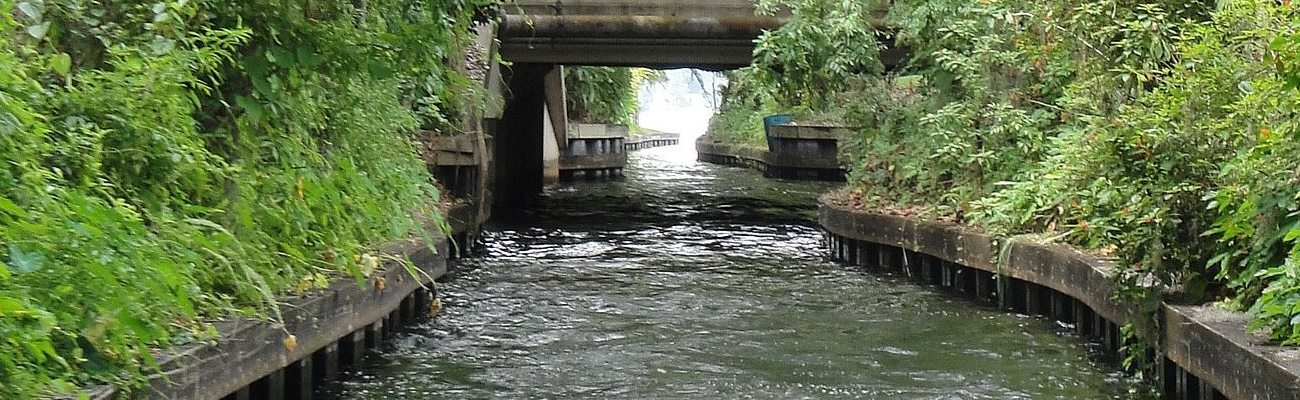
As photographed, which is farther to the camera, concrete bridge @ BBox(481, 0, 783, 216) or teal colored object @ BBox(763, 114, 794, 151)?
teal colored object @ BBox(763, 114, 794, 151)

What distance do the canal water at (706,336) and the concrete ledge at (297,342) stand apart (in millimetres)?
261

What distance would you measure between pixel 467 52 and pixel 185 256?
1051cm

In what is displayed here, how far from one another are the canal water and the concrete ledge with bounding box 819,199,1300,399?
0.83 feet

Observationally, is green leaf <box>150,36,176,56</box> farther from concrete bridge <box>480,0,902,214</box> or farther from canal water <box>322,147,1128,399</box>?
concrete bridge <box>480,0,902,214</box>

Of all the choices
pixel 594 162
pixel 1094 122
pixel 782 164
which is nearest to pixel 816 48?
pixel 1094 122

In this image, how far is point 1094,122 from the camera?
953 centimetres

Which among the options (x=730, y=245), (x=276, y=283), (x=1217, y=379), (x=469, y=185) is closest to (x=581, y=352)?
(x=276, y=283)

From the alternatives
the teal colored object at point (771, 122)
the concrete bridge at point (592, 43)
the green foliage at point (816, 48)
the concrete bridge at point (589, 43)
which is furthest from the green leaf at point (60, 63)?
the teal colored object at point (771, 122)

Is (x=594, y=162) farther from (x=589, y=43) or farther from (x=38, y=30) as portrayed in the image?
(x=38, y=30)

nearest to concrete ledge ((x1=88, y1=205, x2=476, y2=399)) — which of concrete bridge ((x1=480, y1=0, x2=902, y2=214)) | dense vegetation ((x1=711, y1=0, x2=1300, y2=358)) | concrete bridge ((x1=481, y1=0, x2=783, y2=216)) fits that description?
dense vegetation ((x1=711, y1=0, x2=1300, y2=358))

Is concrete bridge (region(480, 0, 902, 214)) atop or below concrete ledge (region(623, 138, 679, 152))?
atop

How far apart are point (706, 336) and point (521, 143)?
1437 centimetres

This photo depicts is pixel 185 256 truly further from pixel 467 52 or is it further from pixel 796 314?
pixel 467 52

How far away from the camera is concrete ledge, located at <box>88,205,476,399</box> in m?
5.71
